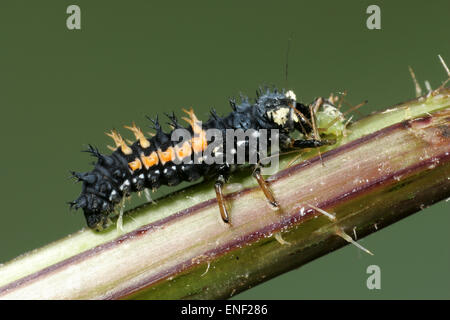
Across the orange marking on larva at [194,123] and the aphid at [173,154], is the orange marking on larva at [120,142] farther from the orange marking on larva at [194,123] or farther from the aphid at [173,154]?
the orange marking on larva at [194,123]

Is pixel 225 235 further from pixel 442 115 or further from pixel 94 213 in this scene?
pixel 442 115

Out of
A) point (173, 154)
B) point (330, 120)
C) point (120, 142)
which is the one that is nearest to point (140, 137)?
point (120, 142)

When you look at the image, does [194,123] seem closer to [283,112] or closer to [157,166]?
[157,166]

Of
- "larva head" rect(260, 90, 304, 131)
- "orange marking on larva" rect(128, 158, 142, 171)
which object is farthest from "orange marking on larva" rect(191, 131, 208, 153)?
"larva head" rect(260, 90, 304, 131)

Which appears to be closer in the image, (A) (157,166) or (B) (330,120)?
(B) (330,120)

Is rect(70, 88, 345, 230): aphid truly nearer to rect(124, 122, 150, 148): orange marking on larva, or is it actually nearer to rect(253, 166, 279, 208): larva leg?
rect(124, 122, 150, 148): orange marking on larva

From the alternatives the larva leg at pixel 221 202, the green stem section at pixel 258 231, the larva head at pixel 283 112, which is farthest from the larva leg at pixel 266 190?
the larva head at pixel 283 112
